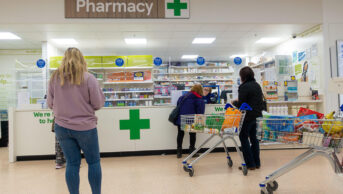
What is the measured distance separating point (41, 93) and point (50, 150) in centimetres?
338

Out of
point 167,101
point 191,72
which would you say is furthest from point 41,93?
point 191,72

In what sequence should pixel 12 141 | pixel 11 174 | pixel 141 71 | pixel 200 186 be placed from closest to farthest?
pixel 200 186, pixel 11 174, pixel 12 141, pixel 141 71

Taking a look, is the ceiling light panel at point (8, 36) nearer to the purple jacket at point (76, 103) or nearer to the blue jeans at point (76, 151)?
the purple jacket at point (76, 103)

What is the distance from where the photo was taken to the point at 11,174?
400cm

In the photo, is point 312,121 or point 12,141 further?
point 12,141

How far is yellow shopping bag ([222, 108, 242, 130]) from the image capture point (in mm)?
3328

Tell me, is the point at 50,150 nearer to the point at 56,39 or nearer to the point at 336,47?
the point at 56,39

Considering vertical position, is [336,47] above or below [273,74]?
above

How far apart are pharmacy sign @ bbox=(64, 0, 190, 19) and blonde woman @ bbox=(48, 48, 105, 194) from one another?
398 cm

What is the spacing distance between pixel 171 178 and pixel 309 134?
1821 mm

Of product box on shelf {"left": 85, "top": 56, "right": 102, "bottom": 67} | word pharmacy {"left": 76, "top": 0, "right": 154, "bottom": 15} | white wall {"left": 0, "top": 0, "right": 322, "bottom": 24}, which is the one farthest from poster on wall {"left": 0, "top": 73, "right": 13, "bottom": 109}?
word pharmacy {"left": 76, "top": 0, "right": 154, "bottom": 15}

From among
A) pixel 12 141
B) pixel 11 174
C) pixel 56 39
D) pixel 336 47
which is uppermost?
pixel 56 39

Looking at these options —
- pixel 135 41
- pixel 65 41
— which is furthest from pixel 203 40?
pixel 65 41

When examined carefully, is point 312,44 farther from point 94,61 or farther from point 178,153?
point 94,61
